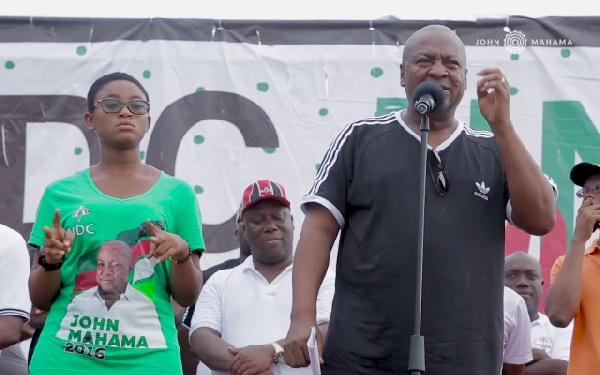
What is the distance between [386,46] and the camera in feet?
23.9

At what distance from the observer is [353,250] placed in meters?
3.71

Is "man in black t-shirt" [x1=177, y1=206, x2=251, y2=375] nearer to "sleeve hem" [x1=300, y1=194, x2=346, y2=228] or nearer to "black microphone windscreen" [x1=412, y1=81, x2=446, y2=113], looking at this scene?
"sleeve hem" [x1=300, y1=194, x2=346, y2=228]

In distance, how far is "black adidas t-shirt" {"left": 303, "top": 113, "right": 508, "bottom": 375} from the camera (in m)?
3.57

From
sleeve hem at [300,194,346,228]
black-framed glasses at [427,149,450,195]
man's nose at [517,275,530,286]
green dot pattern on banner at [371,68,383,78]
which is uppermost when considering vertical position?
green dot pattern on banner at [371,68,383,78]

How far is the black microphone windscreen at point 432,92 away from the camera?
Answer: 11.5 ft

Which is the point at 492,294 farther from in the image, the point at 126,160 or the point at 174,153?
the point at 174,153

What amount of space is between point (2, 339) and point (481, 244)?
230 cm

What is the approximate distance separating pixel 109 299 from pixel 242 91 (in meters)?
3.35

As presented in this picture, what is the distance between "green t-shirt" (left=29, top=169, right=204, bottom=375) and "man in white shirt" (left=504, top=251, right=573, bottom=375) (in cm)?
283

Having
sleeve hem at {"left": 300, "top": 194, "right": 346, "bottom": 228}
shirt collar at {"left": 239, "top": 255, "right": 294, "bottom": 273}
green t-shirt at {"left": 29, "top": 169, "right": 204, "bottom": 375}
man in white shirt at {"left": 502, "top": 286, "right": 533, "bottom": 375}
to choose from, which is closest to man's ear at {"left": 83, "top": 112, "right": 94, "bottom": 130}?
green t-shirt at {"left": 29, "top": 169, "right": 204, "bottom": 375}

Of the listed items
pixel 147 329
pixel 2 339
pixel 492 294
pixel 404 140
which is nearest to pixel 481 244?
pixel 492 294

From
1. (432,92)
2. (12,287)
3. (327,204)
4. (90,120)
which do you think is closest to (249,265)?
(12,287)

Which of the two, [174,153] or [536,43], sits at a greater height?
[536,43]

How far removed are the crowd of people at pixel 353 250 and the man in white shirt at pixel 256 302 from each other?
5cm
